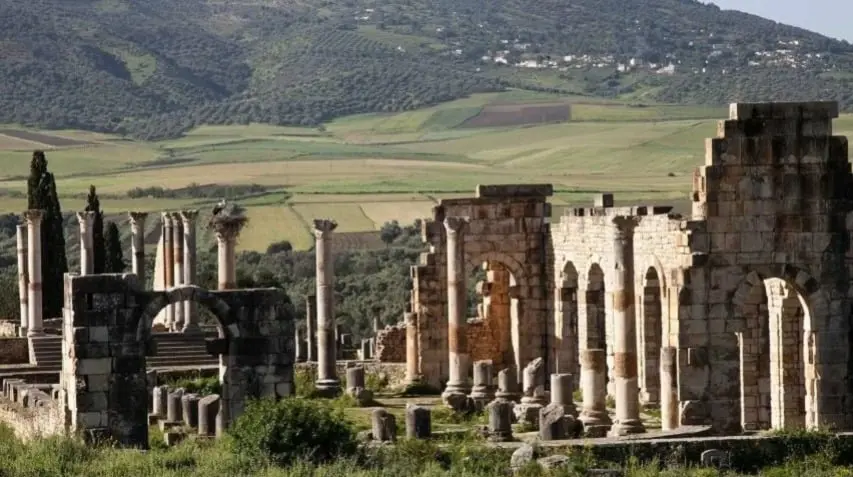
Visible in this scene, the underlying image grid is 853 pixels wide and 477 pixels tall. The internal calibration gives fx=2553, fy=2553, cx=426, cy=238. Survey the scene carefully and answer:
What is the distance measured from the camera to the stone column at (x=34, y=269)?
5838 centimetres

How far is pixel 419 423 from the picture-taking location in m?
39.6

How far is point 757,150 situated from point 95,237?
3039cm

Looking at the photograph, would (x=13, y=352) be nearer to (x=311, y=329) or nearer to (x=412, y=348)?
(x=412, y=348)

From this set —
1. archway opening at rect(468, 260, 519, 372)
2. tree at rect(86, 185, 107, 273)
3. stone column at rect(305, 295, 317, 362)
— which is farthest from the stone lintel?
tree at rect(86, 185, 107, 273)

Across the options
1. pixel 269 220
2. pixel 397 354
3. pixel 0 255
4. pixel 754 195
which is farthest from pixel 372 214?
pixel 754 195

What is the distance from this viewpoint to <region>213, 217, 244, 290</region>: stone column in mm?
52500

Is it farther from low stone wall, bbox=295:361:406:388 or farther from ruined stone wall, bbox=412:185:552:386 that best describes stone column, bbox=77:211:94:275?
ruined stone wall, bbox=412:185:552:386

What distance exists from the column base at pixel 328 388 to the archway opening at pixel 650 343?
6.55 metres

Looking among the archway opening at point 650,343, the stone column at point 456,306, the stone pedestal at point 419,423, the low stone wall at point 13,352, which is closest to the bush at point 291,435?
the stone pedestal at point 419,423

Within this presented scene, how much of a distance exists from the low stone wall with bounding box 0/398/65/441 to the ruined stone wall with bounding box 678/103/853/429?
400 inches

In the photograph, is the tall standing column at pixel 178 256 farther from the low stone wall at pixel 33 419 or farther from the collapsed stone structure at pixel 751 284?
the collapsed stone structure at pixel 751 284

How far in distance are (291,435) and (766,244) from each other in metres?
10.5

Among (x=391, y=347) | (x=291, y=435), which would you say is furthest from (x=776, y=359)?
(x=391, y=347)

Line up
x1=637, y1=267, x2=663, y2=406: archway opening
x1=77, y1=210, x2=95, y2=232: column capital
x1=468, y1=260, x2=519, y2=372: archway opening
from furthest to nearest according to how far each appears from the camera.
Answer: x1=77, y1=210, x2=95, y2=232: column capital, x1=468, y1=260, x2=519, y2=372: archway opening, x1=637, y1=267, x2=663, y2=406: archway opening
